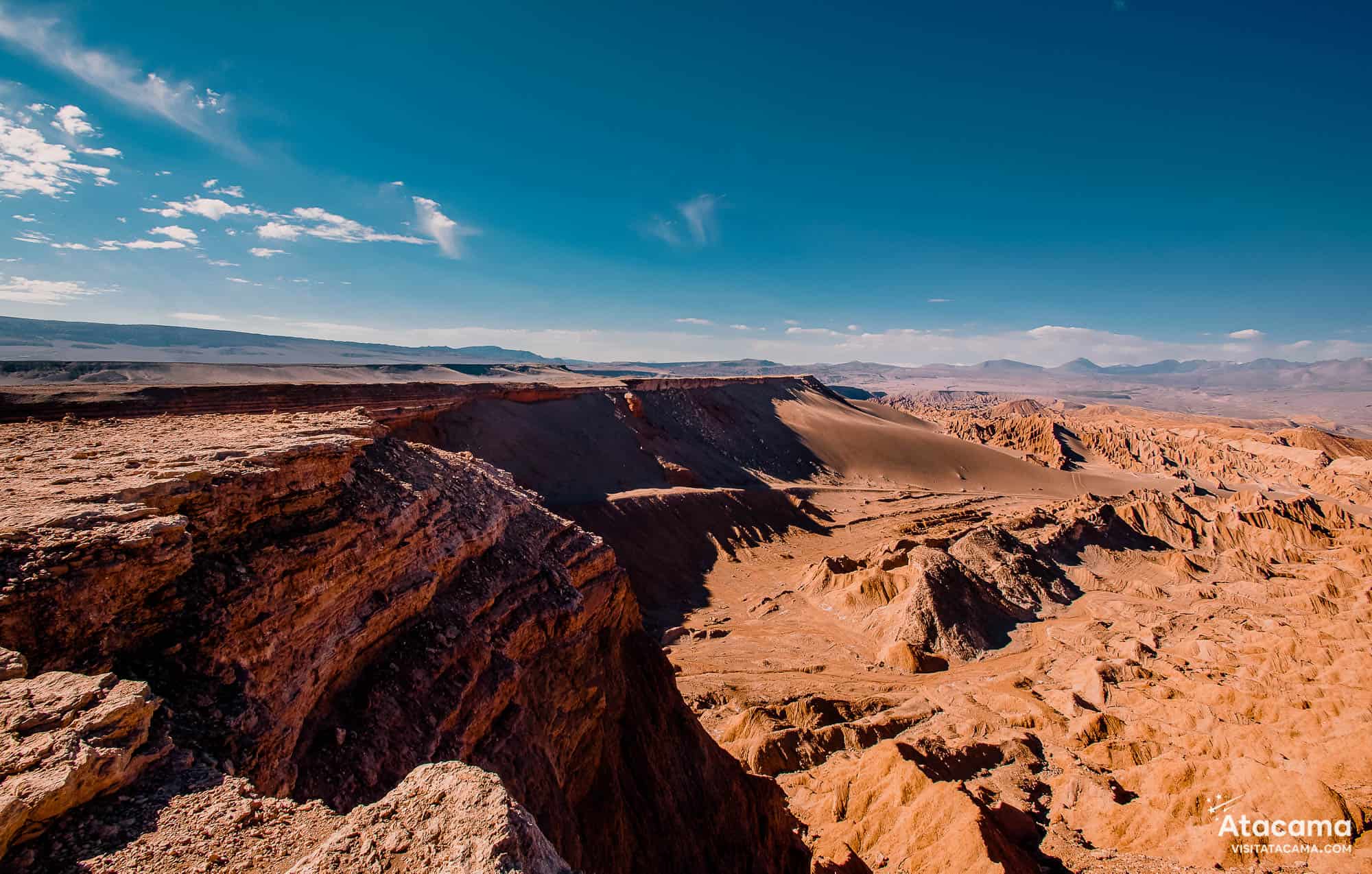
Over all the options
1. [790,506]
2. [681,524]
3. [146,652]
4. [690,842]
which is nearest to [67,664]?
[146,652]

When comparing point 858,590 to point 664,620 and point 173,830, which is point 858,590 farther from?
point 173,830

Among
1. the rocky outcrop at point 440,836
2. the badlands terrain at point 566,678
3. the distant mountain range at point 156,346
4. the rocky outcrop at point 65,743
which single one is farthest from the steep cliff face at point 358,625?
the distant mountain range at point 156,346

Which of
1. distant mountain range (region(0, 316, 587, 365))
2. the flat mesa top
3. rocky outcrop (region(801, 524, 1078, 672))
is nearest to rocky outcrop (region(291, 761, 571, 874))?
the flat mesa top

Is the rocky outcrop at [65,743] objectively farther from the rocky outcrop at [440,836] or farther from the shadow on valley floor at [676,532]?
the shadow on valley floor at [676,532]

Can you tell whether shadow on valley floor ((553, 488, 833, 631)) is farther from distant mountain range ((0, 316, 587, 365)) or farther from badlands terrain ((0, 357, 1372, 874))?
distant mountain range ((0, 316, 587, 365))

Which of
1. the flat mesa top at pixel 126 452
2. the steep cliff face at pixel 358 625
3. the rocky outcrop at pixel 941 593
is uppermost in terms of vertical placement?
the flat mesa top at pixel 126 452

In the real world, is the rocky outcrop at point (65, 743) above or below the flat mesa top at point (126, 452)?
below
